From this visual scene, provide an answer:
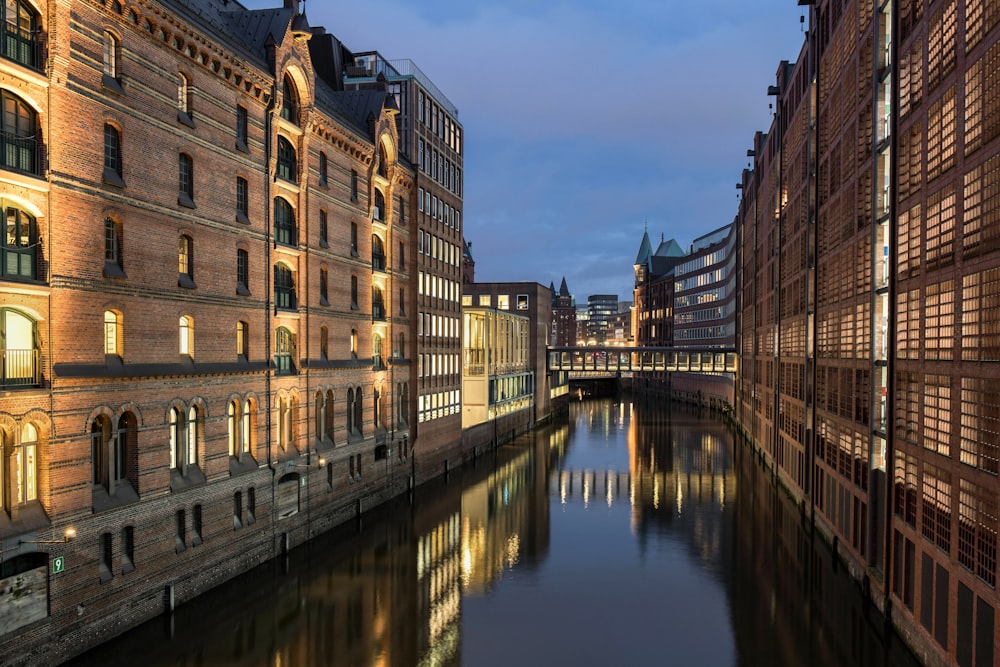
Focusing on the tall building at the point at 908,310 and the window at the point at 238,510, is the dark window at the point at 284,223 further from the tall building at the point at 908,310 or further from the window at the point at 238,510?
the tall building at the point at 908,310

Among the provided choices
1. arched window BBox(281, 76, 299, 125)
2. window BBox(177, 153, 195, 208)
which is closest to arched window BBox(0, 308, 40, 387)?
window BBox(177, 153, 195, 208)

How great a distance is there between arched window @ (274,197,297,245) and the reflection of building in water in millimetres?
17981

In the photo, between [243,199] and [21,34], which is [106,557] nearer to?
[243,199]

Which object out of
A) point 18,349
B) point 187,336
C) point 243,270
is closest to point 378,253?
point 243,270

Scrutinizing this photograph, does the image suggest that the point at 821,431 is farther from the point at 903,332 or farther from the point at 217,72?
the point at 217,72

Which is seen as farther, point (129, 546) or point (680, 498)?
point (680, 498)

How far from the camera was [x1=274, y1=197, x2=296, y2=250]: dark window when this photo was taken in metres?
34.1

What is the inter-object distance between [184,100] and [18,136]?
26.5 ft

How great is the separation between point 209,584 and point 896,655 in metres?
25.0

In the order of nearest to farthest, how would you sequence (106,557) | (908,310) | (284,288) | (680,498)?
1. (106,557)
2. (908,310)
3. (284,288)
4. (680,498)

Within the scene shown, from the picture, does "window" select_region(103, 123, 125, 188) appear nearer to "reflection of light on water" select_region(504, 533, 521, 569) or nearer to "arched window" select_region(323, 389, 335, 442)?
"arched window" select_region(323, 389, 335, 442)

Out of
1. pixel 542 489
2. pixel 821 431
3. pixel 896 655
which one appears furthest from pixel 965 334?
pixel 542 489

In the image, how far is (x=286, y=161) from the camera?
34.9 meters

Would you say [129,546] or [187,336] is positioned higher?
[187,336]
